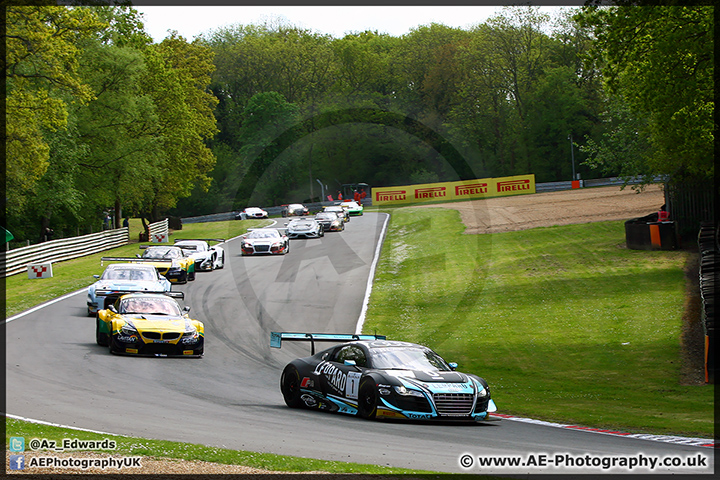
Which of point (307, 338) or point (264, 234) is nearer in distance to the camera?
point (307, 338)

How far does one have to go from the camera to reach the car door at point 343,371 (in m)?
11.6

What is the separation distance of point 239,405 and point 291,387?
0.95m

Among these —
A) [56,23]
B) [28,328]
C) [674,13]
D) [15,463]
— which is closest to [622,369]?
[674,13]

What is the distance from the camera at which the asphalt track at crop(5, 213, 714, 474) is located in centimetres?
870

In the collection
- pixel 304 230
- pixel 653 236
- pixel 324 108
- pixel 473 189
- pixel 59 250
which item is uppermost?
pixel 324 108

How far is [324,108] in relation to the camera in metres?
102

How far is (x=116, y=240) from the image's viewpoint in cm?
5059

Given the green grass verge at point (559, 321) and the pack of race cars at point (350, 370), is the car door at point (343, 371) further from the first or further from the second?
the green grass verge at point (559, 321)

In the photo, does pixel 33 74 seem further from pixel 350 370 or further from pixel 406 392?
pixel 406 392

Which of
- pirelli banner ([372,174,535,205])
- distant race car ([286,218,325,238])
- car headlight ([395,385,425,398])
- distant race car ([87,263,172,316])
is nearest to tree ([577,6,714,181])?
car headlight ([395,385,425,398])

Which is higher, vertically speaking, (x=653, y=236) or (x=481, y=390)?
(x=653, y=236)

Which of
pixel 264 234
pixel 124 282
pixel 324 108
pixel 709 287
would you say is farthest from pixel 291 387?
pixel 324 108

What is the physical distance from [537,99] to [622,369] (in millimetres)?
78937

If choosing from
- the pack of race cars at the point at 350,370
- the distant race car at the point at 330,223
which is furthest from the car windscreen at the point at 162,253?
the distant race car at the point at 330,223
